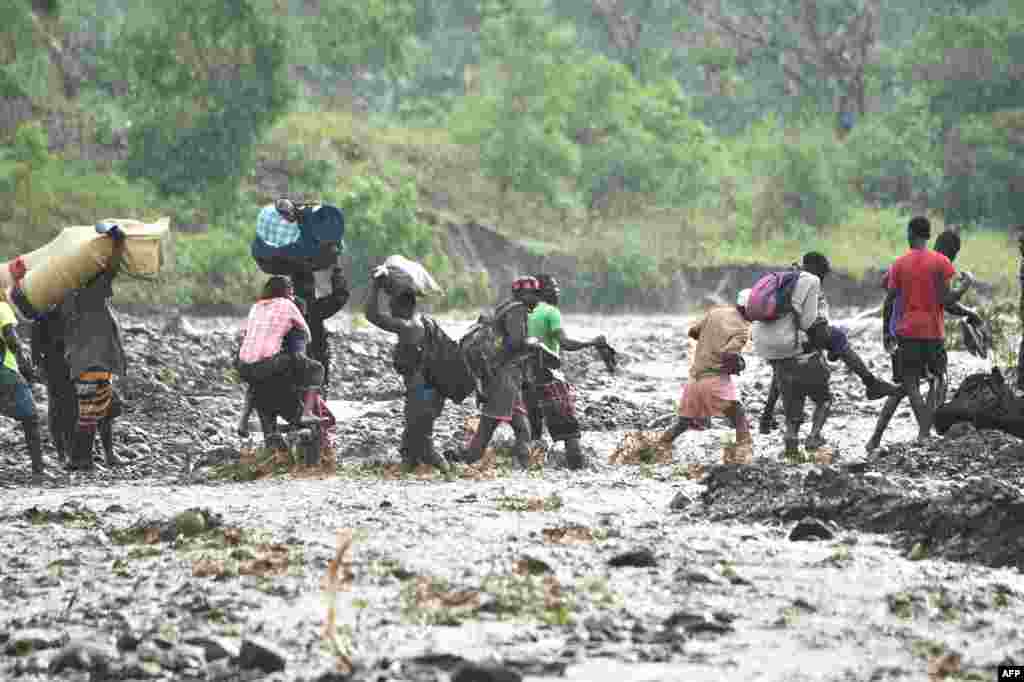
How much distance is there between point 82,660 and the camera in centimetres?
688

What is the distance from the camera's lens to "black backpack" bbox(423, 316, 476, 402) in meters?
12.7

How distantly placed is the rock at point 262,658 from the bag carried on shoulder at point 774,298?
7023mm

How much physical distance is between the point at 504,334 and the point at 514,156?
3382 centimetres

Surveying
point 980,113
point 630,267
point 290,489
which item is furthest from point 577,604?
point 980,113

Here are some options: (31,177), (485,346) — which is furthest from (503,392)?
(31,177)

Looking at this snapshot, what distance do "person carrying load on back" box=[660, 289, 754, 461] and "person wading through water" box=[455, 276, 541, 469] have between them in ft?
3.82

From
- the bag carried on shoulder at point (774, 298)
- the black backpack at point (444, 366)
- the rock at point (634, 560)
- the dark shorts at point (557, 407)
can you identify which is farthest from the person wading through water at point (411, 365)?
the rock at point (634, 560)

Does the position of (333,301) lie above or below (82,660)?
above

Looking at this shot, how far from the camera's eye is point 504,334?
42.8ft

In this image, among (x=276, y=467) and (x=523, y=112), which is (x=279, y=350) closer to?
(x=276, y=467)

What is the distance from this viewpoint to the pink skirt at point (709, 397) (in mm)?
13492

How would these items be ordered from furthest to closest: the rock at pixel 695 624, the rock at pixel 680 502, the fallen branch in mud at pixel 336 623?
the rock at pixel 680 502, the rock at pixel 695 624, the fallen branch in mud at pixel 336 623

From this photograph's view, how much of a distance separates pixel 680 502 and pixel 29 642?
4.54 metres

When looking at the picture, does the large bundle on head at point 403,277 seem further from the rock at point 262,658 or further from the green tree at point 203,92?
the green tree at point 203,92
